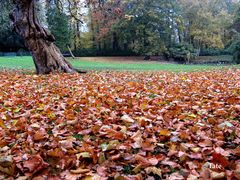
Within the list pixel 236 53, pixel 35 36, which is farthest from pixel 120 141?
pixel 236 53

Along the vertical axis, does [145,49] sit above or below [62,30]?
below

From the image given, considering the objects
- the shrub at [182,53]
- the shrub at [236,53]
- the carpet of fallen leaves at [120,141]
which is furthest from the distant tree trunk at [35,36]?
the shrub at [182,53]

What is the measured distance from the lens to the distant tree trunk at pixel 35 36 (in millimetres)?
10266

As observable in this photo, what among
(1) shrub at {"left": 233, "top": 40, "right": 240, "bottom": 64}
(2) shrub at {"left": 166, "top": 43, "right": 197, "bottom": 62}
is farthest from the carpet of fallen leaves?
(2) shrub at {"left": 166, "top": 43, "right": 197, "bottom": 62}

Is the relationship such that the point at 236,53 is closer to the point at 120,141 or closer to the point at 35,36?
the point at 35,36

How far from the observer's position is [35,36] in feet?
34.0

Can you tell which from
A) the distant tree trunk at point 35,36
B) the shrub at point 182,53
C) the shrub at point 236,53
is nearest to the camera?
the distant tree trunk at point 35,36

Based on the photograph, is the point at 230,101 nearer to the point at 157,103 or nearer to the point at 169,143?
the point at 157,103

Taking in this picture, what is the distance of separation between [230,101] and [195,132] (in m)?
1.68

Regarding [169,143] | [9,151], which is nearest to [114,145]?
[169,143]

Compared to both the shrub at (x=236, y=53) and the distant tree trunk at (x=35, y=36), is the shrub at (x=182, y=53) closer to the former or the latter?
the shrub at (x=236, y=53)

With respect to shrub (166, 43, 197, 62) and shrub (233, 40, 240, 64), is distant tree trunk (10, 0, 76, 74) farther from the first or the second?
shrub (166, 43, 197, 62)

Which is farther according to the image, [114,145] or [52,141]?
[52,141]

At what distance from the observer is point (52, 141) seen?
2494 mm
